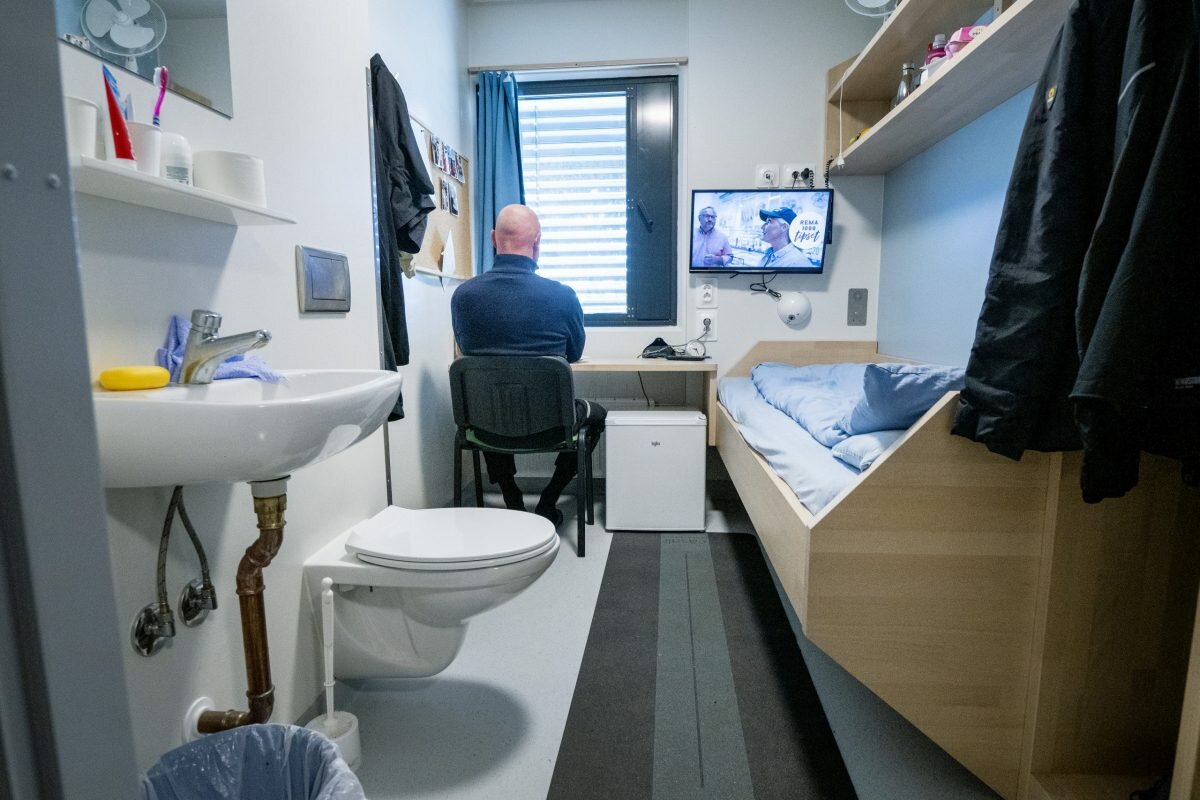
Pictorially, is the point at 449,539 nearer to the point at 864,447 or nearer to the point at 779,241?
the point at 864,447

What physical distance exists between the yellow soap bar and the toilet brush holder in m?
0.78

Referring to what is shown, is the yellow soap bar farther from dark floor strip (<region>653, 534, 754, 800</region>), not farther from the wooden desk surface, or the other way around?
the wooden desk surface

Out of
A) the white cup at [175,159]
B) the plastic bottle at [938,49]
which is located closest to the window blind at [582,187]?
the plastic bottle at [938,49]

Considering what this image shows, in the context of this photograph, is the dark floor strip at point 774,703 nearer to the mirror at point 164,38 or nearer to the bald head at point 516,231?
the bald head at point 516,231

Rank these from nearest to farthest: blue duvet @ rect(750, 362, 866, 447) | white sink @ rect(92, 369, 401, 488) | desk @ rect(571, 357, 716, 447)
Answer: white sink @ rect(92, 369, 401, 488) < blue duvet @ rect(750, 362, 866, 447) < desk @ rect(571, 357, 716, 447)

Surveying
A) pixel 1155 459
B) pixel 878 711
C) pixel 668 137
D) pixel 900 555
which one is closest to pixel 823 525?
pixel 900 555

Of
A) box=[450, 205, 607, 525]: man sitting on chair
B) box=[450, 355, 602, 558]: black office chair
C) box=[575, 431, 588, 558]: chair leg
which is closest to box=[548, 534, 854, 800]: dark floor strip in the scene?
box=[575, 431, 588, 558]: chair leg

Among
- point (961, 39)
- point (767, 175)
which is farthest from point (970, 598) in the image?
point (767, 175)

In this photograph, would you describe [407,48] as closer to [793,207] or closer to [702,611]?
[793,207]

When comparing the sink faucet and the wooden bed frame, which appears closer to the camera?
the sink faucet

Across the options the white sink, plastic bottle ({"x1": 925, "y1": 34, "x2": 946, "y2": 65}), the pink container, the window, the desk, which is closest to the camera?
the white sink

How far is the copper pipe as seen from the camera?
41.8 inches

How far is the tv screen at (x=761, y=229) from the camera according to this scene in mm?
2936

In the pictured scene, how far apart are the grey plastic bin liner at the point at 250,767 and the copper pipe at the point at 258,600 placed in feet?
0.61
